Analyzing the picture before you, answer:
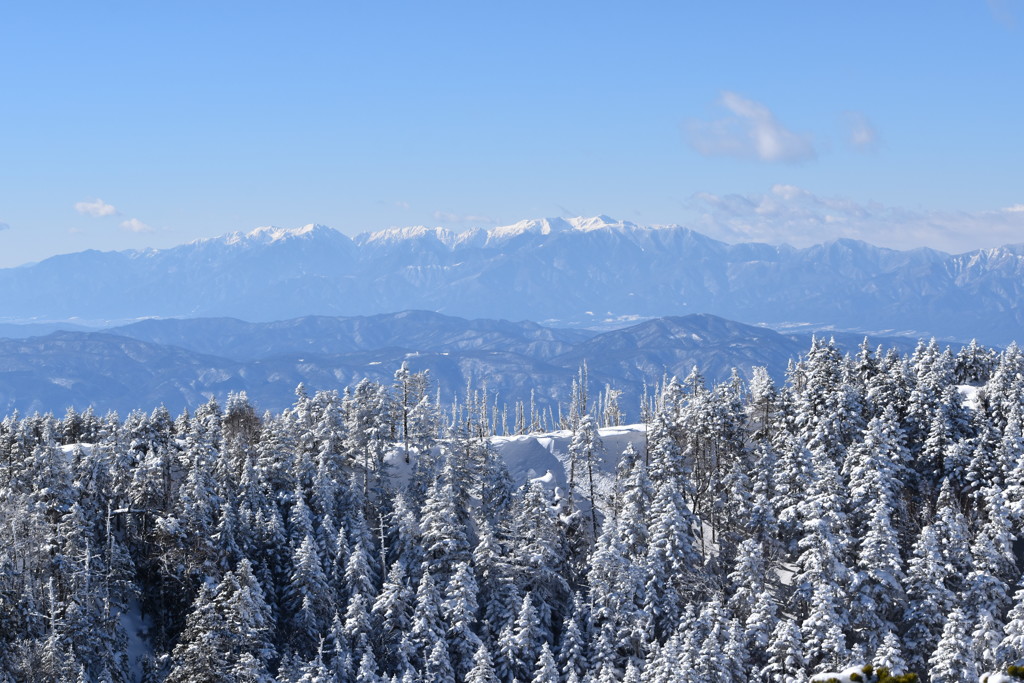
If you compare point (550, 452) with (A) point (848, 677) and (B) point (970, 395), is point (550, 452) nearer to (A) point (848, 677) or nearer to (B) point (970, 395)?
(B) point (970, 395)

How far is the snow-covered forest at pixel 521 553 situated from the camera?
66.6m

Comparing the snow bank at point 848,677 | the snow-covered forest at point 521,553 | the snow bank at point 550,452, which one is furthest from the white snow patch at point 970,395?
the snow bank at point 848,677

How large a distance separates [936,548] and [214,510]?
5681cm

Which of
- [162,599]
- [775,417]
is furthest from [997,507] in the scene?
[162,599]

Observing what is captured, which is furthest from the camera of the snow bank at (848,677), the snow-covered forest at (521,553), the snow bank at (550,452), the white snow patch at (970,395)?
the snow bank at (550,452)

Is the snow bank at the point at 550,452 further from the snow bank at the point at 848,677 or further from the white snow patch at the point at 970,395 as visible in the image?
the snow bank at the point at 848,677

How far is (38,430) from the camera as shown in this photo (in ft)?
293

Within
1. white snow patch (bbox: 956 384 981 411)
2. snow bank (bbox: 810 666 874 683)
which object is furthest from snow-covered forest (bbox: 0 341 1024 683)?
snow bank (bbox: 810 666 874 683)

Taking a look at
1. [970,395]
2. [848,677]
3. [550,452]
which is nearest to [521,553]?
[550,452]

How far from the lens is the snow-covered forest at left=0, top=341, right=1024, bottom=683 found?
6656 cm

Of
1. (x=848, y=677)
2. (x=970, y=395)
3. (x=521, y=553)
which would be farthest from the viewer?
(x=970, y=395)

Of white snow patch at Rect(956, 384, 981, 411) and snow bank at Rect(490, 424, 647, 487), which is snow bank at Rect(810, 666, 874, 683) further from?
snow bank at Rect(490, 424, 647, 487)

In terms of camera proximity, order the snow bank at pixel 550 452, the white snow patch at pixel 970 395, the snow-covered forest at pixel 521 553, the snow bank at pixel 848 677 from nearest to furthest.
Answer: the snow bank at pixel 848 677, the snow-covered forest at pixel 521 553, the white snow patch at pixel 970 395, the snow bank at pixel 550 452

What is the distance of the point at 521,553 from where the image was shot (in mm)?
77375
